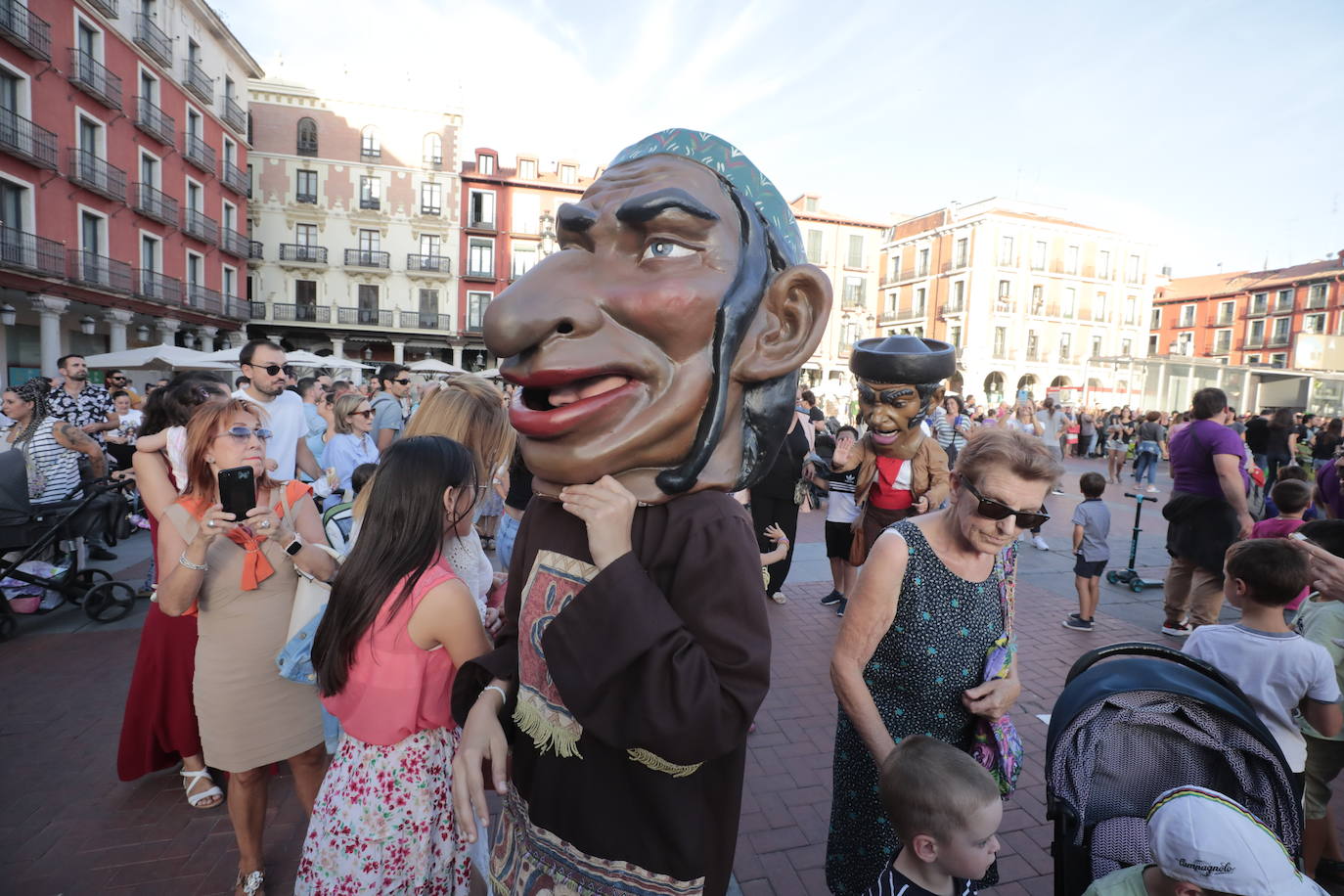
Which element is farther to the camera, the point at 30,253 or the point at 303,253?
the point at 303,253

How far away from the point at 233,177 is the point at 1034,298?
120 ft

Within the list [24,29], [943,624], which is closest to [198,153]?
[24,29]

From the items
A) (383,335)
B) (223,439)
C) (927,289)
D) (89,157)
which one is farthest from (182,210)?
(927,289)

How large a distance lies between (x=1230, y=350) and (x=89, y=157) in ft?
184

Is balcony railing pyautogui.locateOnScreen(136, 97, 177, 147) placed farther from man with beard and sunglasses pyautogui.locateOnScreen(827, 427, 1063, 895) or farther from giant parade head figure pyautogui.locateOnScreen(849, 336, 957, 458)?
man with beard and sunglasses pyautogui.locateOnScreen(827, 427, 1063, 895)

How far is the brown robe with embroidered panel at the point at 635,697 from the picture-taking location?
102cm

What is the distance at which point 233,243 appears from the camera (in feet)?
82.8

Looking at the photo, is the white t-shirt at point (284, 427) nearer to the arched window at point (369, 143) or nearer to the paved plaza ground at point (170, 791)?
the paved plaza ground at point (170, 791)

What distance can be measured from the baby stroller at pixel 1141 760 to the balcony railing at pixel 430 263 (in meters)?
31.9

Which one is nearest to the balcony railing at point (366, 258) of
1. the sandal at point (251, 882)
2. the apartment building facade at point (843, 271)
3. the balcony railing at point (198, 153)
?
the balcony railing at point (198, 153)

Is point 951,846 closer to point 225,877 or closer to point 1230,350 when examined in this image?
point 225,877

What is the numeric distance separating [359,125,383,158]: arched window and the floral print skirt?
3281 centimetres

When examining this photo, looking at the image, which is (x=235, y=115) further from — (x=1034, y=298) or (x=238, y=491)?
(x=1034, y=298)

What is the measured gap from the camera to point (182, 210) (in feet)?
71.2
